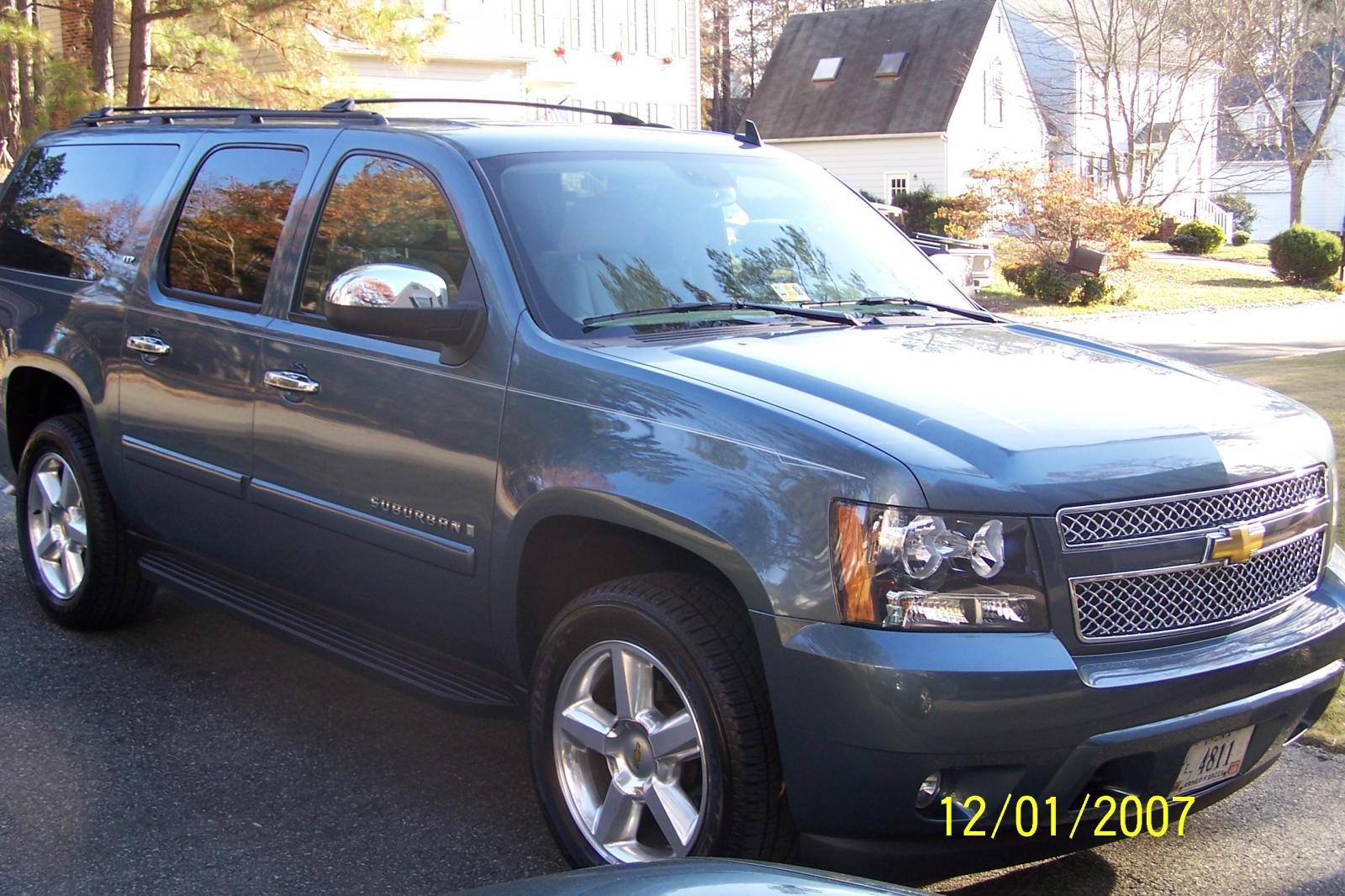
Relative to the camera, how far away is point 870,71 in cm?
4541

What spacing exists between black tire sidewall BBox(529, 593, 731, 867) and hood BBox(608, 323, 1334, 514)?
620mm

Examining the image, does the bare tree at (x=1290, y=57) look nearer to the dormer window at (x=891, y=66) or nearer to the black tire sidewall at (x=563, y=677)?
the dormer window at (x=891, y=66)

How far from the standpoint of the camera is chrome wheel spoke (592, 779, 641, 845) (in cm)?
360

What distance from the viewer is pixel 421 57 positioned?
17547mm

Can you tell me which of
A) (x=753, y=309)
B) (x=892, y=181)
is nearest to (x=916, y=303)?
(x=753, y=309)

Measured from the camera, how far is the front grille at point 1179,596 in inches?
124

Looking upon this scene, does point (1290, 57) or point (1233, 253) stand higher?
point (1290, 57)

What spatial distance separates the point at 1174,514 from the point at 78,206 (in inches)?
180

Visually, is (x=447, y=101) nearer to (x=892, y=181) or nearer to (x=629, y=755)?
(x=629, y=755)

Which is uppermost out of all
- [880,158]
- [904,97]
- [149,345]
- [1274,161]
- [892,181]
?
[904,97]

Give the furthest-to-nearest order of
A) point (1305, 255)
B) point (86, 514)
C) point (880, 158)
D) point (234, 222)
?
point (880, 158), point (1305, 255), point (86, 514), point (234, 222)

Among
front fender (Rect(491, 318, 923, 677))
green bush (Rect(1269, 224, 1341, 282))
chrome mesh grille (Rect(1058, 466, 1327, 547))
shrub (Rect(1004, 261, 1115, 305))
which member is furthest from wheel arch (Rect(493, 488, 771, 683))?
green bush (Rect(1269, 224, 1341, 282))

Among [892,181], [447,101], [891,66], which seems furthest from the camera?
[891,66]
